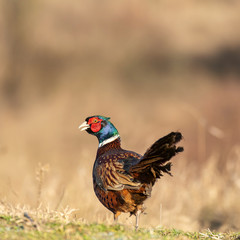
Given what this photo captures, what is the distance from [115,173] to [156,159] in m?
0.54

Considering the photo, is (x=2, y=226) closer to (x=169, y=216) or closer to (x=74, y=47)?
(x=169, y=216)

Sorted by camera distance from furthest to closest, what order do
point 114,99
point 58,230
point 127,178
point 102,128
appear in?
point 114,99
point 102,128
point 127,178
point 58,230

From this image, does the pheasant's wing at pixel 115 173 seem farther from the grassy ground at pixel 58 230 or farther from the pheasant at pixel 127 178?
the grassy ground at pixel 58 230

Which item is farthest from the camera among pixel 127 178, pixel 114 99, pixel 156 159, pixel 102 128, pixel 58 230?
pixel 114 99

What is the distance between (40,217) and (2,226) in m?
0.49

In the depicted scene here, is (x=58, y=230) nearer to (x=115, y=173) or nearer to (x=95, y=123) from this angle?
(x=115, y=173)

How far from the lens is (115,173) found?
17.6 ft

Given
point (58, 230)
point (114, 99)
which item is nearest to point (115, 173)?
point (58, 230)

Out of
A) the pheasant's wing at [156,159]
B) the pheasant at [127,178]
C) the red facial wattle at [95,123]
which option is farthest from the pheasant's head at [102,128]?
the pheasant's wing at [156,159]

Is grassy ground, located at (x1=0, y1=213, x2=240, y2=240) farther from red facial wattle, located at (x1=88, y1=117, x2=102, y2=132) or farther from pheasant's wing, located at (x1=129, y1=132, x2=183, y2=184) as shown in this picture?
red facial wattle, located at (x1=88, y1=117, x2=102, y2=132)

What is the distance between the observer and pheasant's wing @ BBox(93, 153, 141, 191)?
528 cm

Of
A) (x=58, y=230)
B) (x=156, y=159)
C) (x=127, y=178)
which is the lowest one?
(x=58, y=230)

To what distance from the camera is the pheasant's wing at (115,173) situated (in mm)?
5281

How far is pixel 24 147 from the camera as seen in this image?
1488cm
